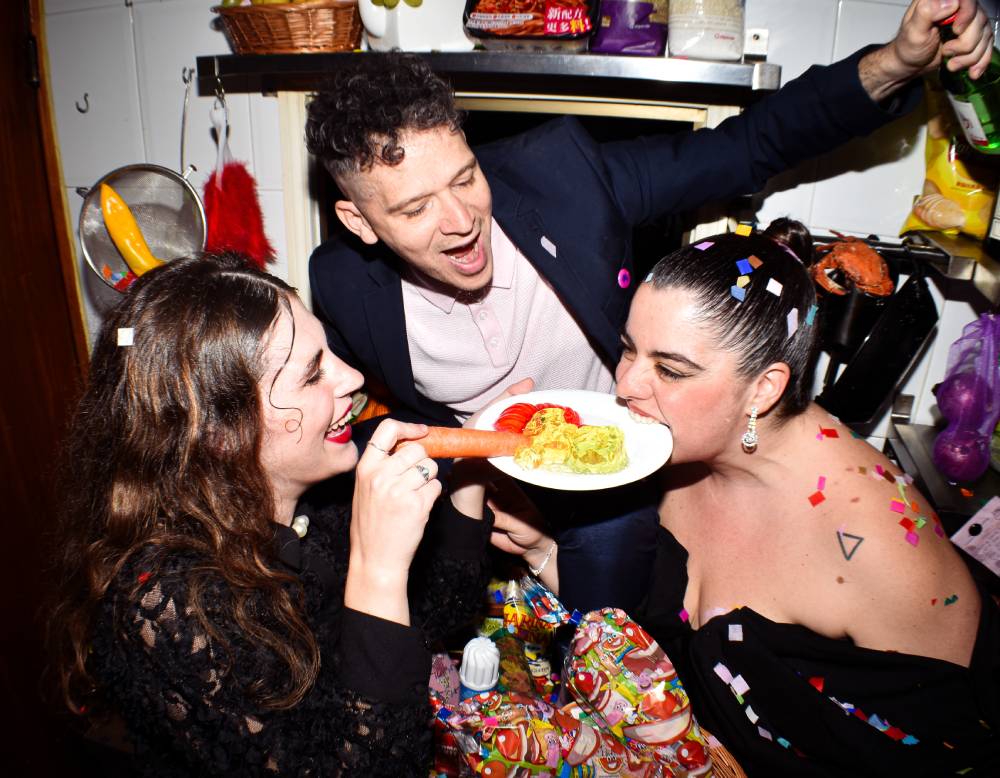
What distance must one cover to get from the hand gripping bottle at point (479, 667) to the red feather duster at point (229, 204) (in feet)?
5.49

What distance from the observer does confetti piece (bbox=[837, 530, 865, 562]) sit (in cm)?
159

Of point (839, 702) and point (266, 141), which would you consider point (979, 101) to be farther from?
point (266, 141)

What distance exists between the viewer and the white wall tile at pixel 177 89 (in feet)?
8.42

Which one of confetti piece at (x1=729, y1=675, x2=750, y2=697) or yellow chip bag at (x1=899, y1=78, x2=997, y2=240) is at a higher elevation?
yellow chip bag at (x1=899, y1=78, x2=997, y2=240)

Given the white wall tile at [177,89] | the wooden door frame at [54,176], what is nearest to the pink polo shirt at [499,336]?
the white wall tile at [177,89]

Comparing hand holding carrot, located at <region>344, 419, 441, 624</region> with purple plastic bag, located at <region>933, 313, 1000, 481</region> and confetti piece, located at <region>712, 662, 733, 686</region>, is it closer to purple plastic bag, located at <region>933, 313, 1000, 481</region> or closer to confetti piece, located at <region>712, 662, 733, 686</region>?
confetti piece, located at <region>712, 662, 733, 686</region>

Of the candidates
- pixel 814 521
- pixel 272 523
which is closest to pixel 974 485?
pixel 814 521

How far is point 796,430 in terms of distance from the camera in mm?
1710

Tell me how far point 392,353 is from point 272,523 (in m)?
0.79

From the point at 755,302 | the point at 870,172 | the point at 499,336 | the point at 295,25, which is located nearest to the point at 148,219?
the point at 295,25

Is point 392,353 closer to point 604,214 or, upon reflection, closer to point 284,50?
point 604,214

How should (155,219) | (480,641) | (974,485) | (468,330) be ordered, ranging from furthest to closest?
(155,219) < (468,330) < (974,485) < (480,641)

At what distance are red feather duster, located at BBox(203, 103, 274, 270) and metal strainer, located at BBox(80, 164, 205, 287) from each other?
0.07 m

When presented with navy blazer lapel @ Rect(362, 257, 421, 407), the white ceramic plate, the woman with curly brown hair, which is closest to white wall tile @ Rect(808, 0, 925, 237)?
the white ceramic plate
